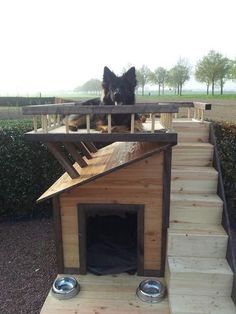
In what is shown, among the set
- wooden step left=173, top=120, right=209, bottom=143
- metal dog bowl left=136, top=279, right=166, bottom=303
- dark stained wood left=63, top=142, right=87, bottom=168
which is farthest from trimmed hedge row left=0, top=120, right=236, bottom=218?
metal dog bowl left=136, top=279, right=166, bottom=303

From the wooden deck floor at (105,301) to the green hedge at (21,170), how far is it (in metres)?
1.98

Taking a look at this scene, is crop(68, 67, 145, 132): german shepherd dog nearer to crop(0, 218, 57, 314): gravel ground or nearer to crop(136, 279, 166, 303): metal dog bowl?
crop(136, 279, 166, 303): metal dog bowl

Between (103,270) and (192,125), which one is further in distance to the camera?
(192,125)

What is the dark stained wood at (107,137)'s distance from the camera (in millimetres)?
2807

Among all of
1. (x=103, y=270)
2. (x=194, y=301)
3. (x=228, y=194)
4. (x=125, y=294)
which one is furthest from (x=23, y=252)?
(x=228, y=194)

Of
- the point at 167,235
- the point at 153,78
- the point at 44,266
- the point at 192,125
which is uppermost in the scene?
the point at 153,78

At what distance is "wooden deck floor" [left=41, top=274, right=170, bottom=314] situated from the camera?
3.00m

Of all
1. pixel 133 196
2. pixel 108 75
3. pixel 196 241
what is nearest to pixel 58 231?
pixel 133 196

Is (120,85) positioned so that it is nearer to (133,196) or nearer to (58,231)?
(133,196)

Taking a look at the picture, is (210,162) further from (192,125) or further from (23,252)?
(23,252)

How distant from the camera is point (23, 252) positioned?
13.8 feet

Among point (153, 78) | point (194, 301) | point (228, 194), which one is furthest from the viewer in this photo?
point (153, 78)

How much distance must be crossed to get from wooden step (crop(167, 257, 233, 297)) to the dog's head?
193 centimetres

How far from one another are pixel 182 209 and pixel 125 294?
1.10 meters
